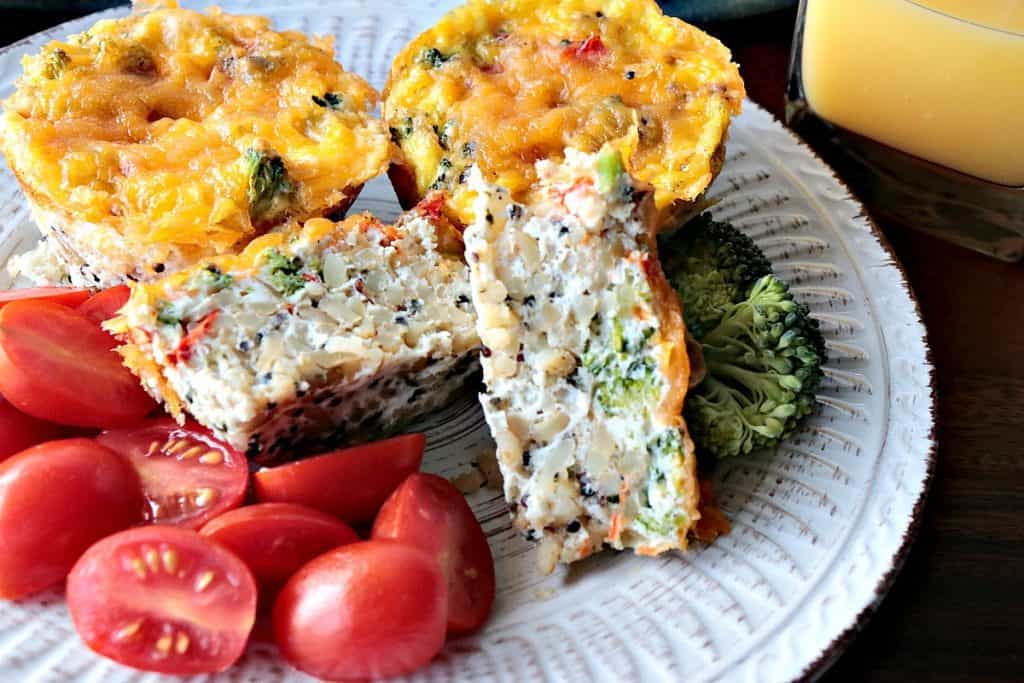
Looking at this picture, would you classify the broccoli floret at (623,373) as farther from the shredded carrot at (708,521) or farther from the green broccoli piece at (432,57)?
the green broccoli piece at (432,57)

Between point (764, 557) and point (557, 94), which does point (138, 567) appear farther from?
point (557, 94)

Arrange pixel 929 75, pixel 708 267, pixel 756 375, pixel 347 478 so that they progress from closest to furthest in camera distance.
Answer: pixel 347 478 < pixel 756 375 < pixel 708 267 < pixel 929 75

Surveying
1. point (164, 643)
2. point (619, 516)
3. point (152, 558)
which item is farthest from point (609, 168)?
point (164, 643)

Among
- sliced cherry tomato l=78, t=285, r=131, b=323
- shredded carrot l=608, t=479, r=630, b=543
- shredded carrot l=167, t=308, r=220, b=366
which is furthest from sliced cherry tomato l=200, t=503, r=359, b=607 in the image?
sliced cherry tomato l=78, t=285, r=131, b=323

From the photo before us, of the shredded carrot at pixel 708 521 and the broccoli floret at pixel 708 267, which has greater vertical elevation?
the broccoli floret at pixel 708 267

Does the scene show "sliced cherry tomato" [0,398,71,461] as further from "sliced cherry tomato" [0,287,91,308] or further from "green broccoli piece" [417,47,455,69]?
"green broccoli piece" [417,47,455,69]

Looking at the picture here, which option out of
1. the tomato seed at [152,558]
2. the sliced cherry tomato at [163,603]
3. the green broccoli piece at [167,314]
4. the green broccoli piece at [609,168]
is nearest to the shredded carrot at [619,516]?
the green broccoli piece at [609,168]
